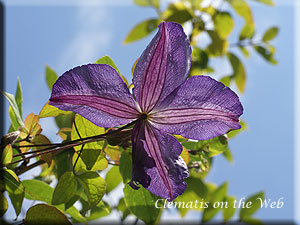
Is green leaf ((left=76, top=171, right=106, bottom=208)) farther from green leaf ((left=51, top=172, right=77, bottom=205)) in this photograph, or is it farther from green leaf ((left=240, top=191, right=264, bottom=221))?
green leaf ((left=240, top=191, right=264, bottom=221))

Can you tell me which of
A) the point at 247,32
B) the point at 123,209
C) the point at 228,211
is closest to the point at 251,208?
the point at 228,211

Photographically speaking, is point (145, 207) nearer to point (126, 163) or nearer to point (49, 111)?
point (126, 163)

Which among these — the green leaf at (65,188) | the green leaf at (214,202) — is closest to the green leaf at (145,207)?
the green leaf at (65,188)

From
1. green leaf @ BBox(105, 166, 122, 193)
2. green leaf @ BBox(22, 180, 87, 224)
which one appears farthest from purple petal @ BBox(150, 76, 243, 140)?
green leaf @ BBox(105, 166, 122, 193)

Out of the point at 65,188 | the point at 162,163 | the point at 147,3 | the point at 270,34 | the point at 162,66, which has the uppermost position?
the point at 147,3

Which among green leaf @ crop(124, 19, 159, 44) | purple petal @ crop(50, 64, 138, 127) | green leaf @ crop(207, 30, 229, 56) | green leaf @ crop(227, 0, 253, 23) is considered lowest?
purple petal @ crop(50, 64, 138, 127)

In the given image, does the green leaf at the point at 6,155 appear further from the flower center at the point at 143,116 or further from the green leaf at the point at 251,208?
the green leaf at the point at 251,208
